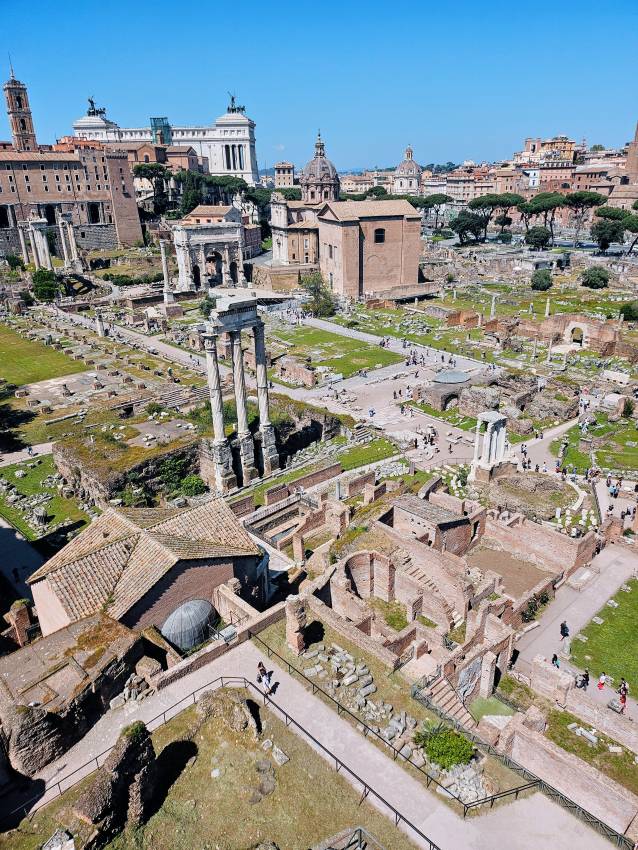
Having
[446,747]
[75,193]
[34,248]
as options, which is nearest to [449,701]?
[446,747]

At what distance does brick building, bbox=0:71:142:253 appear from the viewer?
88094 mm

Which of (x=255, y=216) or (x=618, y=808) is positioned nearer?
(x=618, y=808)

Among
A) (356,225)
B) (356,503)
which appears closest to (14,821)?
(356,503)

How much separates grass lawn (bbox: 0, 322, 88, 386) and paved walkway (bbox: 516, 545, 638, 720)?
42570 millimetres

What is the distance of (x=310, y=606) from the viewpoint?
57.3 ft

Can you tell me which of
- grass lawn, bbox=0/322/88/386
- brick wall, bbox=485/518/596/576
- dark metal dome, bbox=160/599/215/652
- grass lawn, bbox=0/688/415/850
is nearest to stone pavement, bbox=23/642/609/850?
grass lawn, bbox=0/688/415/850

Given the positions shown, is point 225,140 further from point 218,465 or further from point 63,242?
point 218,465

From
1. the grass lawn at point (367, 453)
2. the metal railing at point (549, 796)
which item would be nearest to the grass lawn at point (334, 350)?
the grass lawn at point (367, 453)

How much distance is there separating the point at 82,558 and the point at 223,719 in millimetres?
5917

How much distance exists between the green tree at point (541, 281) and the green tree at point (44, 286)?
194ft

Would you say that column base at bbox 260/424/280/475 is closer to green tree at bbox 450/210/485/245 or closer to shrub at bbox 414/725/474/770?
shrub at bbox 414/725/474/770

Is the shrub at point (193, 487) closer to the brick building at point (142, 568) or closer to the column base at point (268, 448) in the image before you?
the column base at point (268, 448)

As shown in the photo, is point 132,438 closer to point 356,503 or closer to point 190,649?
point 356,503

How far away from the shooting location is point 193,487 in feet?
104
